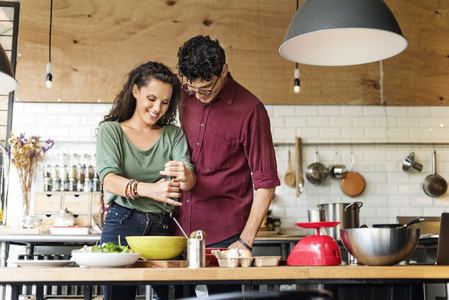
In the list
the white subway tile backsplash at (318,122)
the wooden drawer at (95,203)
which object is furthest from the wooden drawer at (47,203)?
the white subway tile backsplash at (318,122)

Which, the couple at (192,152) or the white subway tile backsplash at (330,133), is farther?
the white subway tile backsplash at (330,133)

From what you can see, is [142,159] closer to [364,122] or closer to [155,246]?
[155,246]

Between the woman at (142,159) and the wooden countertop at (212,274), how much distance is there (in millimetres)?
505

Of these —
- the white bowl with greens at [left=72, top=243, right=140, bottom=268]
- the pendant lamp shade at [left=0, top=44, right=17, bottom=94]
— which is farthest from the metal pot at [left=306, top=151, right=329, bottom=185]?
the white bowl with greens at [left=72, top=243, right=140, bottom=268]

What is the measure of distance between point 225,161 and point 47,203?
3.24m

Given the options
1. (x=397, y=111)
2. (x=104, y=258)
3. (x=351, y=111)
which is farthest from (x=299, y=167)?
(x=104, y=258)

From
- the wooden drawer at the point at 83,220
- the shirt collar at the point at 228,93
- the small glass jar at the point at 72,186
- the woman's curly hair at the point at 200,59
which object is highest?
Result: the woman's curly hair at the point at 200,59

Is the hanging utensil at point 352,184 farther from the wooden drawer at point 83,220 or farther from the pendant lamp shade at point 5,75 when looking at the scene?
the pendant lamp shade at point 5,75

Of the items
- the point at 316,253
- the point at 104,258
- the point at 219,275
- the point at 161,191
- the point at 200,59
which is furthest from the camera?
the point at 200,59

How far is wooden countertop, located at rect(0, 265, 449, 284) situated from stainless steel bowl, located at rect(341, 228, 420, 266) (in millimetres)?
143

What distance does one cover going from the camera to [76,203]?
544 centimetres

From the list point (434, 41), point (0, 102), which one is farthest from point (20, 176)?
point (434, 41)

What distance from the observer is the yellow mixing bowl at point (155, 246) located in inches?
84.9

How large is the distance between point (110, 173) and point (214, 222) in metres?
0.53
